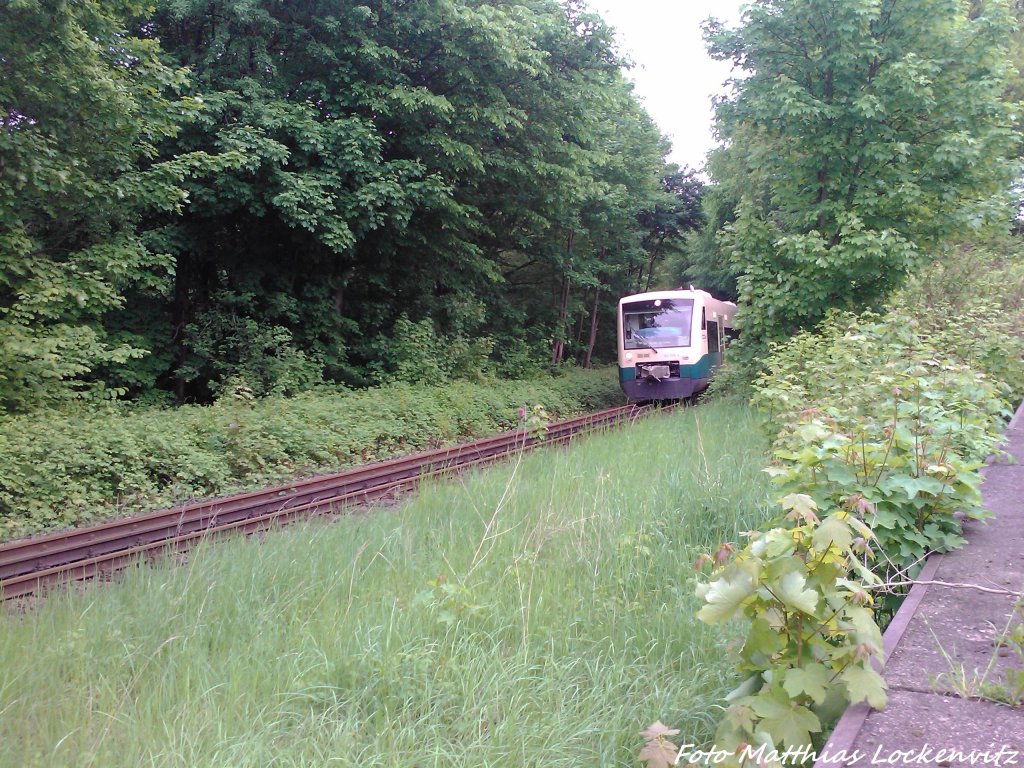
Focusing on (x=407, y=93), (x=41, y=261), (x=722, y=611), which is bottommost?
(x=722, y=611)

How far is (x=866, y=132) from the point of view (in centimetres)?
1202

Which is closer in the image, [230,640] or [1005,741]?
[1005,741]

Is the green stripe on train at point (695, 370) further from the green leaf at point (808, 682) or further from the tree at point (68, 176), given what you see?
the green leaf at point (808, 682)

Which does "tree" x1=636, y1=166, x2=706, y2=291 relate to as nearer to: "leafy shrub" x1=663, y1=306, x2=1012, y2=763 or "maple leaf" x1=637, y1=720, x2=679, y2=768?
"leafy shrub" x1=663, y1=306, x2=1012, y2=763

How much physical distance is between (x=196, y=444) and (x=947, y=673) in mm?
9318

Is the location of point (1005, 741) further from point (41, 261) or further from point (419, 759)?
point (41, 261)

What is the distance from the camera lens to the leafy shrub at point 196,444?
7906 millimetres

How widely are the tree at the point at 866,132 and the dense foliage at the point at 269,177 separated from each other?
5.59 meters

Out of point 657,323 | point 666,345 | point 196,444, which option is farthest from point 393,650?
point 657,323

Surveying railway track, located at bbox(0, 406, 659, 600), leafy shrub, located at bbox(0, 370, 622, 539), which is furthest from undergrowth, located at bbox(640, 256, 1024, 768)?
leafy shrub, located at bbox(0, 370, 622, 539)

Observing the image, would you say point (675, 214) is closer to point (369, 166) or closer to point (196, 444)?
point (369, 166)

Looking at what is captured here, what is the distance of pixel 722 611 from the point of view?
245 cm

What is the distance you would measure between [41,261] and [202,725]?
948 cm

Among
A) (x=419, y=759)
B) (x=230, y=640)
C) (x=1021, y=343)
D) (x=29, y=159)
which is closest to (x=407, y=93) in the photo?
(x=29, y=159)
